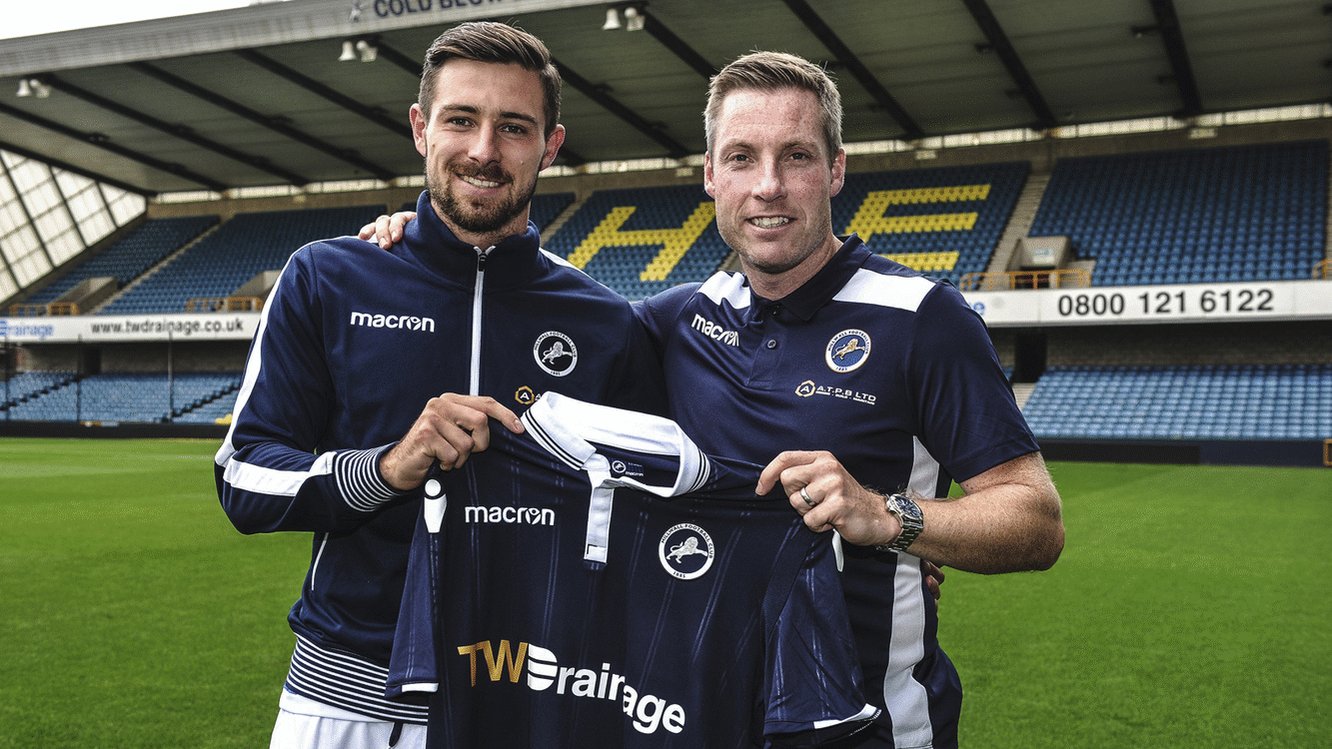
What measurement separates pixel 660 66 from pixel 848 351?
21.8 meters

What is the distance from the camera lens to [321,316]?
7.80 ft

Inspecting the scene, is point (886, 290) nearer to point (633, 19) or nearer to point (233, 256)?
point (633, 19)

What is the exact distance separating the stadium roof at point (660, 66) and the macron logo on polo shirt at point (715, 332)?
17.0m

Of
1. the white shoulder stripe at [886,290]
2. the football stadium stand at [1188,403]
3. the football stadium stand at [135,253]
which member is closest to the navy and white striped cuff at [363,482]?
the white shoulder stripe at [886,290]

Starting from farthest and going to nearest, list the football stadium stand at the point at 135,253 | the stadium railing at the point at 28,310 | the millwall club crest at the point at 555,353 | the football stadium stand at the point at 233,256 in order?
the football stadium stand at the point at 135,253, the stadium railing at the point at 28,310, the football stadium stand at the point at 233,256, the millwall club crest at the point at 555,353

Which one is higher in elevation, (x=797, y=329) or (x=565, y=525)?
(x=797, y=329)

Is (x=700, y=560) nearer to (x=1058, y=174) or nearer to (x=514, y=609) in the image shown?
(x=514, y=609)

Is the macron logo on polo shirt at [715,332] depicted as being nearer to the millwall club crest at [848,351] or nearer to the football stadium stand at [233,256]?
the millwall club crest at [848,351]

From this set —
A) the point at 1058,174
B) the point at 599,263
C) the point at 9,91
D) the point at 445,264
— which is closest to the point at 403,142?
the point at 599,263

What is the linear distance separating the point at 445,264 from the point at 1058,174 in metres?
27.7

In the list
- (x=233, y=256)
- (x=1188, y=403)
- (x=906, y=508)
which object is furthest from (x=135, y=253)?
(x=906, y=508)

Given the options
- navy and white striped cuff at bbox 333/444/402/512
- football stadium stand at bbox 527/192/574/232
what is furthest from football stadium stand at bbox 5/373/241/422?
navy and white striped cuff at bbox 333/444/402/512

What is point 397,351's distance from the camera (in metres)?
2.36

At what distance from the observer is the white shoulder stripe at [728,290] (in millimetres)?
2578
